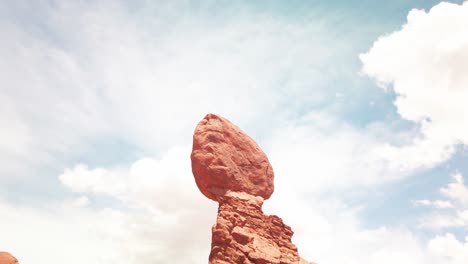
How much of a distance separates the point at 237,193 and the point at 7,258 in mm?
20374

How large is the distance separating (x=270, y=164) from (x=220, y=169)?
5.63 m

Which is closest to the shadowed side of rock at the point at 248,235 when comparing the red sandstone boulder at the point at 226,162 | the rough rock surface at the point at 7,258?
the red sandstone boulder at the point at 226,162

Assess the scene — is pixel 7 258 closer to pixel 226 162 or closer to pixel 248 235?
pixel 226 162

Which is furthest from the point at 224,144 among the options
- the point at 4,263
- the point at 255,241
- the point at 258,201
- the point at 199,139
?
the point at 4,263

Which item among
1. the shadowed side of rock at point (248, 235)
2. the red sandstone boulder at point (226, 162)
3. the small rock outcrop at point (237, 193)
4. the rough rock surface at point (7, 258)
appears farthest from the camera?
the rough rock surface at point (7, 258)

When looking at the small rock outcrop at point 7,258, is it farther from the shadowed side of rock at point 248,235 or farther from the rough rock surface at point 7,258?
the shadowed side of rock at point 248,235

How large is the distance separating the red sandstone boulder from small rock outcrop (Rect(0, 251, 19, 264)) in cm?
1762

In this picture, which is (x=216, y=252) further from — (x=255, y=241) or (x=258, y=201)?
(x=258, y=201)

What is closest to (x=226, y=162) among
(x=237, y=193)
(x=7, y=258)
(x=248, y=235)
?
(x=237, y=193)

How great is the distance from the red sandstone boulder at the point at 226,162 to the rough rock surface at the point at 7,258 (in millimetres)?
17616

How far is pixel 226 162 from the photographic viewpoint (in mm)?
27281

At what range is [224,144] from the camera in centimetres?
2805

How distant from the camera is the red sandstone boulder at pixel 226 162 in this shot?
88.4ft

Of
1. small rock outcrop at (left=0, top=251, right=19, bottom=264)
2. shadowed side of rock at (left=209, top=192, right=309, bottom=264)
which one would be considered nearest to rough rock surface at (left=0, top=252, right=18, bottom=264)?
small rock outcrop at (left=0, top=251, right=19, bottom=264)
